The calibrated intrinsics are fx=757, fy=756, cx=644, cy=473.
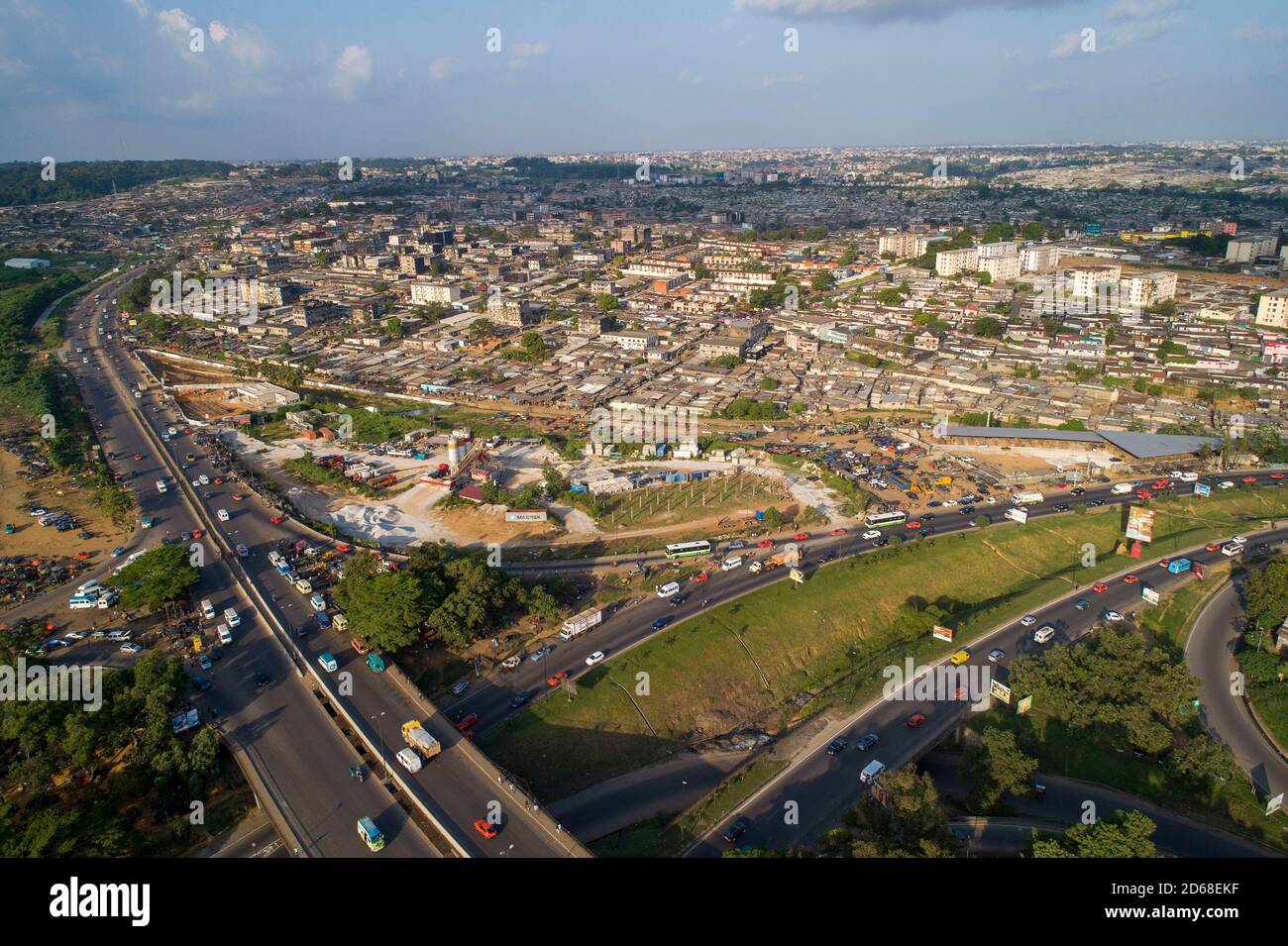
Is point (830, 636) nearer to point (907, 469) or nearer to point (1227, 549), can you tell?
point (907, 469)

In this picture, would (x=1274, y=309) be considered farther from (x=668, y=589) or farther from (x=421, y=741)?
(x=421, y=741)

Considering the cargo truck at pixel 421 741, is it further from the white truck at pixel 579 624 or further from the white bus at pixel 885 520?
the white bus at pixel 885 520

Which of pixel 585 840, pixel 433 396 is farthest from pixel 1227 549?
pixel 433 396

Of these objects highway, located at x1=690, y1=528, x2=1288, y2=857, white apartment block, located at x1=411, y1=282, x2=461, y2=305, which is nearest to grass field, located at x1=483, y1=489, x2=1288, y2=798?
highway, located at x1=690, y1=528, x2=1288, y2=857

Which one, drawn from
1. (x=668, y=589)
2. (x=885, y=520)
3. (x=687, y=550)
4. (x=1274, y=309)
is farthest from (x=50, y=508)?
(x=1274, y=309)

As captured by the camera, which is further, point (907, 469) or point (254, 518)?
point (907, 469)

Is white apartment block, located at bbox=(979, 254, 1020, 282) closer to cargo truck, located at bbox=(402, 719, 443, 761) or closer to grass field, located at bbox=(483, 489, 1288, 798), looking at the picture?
grass field, located at bbox=(483, 489, 1288, 798)
